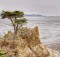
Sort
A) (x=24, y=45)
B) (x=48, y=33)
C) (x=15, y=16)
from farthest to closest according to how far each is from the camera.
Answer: (x=48, y=33), (x=15, y=16), (x=24, y=45)

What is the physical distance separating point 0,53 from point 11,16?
24.0ft

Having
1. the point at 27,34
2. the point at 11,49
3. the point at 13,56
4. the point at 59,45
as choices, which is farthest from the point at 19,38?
the point at 59,45

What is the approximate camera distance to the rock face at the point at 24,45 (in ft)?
81.9

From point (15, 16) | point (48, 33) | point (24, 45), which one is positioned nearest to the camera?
point (24, 45)

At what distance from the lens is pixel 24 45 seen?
26875mm

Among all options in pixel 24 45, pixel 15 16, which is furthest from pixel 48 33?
pixel 24 45

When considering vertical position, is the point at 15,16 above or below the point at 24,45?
above

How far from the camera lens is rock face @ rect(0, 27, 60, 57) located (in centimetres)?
2497

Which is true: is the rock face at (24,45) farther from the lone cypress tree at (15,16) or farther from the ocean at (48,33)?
the ocean at (48,33)

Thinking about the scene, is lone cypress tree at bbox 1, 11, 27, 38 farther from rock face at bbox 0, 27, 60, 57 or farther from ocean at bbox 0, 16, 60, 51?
ocean at bbox 0, 16, 60, 51

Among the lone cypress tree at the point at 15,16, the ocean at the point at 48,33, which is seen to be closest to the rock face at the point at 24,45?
the lone cypress tree at the point at 15,16

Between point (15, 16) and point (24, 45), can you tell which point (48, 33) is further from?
point (24, 45)

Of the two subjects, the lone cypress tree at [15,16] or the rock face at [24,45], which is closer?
the rock face at [24,45]

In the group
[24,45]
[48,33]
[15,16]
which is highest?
[15,16]
